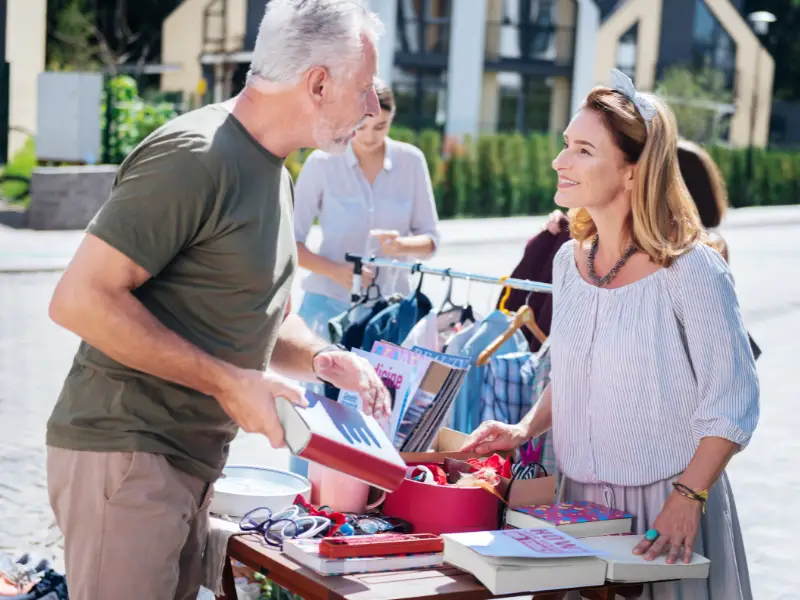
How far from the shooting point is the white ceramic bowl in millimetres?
2973

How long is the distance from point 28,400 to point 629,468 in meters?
6.11

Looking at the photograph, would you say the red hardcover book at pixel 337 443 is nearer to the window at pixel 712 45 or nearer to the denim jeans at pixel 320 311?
the denim jeans at pixel 320 311

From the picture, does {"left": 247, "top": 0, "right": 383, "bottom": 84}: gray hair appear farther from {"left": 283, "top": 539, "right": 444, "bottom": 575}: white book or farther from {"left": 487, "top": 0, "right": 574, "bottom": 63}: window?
{"left": 487, "top": 0, "right": 574, "bottom": 63}: window

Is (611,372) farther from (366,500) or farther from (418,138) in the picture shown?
(418,138)

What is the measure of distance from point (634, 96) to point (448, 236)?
1853cm

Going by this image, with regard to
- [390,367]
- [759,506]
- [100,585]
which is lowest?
[759,506]

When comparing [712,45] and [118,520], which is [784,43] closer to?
[712,45]

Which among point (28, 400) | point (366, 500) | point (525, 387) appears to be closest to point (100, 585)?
point (366, 500)

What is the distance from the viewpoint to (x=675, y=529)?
279 cm

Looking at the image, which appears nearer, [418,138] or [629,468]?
[629,468]

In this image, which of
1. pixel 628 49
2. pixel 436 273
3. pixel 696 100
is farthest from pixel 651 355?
pixel 628 49

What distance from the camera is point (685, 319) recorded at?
9.50ft

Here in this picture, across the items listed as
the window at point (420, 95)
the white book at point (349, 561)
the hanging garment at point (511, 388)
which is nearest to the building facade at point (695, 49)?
the window at point (420, 95)

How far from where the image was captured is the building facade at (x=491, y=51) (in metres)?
40.2
